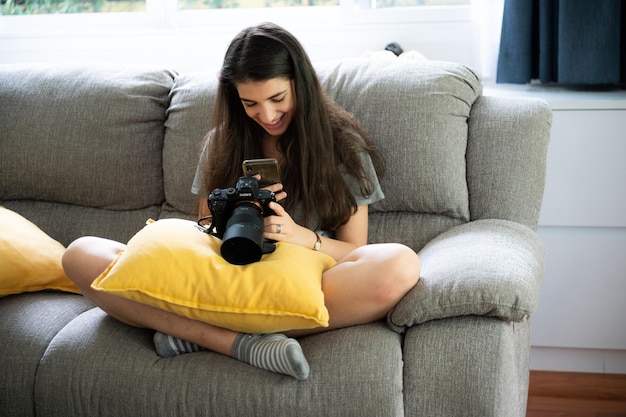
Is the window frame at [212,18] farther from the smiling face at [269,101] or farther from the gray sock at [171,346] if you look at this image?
the gray sock at [171,346]

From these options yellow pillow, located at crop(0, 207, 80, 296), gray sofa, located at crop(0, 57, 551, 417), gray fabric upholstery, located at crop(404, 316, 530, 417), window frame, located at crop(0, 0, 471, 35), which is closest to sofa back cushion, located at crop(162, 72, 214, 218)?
gray sofa, located at crop(0, 57, 551, 417)

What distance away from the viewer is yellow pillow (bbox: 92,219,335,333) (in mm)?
1651

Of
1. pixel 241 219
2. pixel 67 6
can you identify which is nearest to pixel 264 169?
pixel 241 219

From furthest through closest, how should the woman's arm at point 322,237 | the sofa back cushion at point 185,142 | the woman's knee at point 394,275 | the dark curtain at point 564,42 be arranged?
the dark curtain at point 564,42 < the sofa back cushion at point 185,142 < the woman's arm at point 322,237 < the woman's knee at point 394,275

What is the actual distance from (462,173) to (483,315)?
1.78 ft

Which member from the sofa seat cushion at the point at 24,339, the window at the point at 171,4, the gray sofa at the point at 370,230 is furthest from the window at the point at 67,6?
the sofa seat cushion at the point at 24,339

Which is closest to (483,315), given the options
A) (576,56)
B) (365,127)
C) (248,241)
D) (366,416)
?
(366,416)

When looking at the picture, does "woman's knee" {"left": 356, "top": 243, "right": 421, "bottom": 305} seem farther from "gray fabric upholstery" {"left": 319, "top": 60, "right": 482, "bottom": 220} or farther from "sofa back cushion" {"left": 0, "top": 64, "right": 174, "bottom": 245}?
"sofa back cushion" {"left": 0, "top": 64, "right": 174, "bottom": 245}

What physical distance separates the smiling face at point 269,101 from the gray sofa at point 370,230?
0.29 metres

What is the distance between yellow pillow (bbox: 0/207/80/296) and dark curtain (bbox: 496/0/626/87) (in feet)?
4.60

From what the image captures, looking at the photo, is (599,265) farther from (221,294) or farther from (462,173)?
(221,294)

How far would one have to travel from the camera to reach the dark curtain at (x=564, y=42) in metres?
2.50

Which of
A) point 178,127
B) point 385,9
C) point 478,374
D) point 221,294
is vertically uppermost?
point 385,9

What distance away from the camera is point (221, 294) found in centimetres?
167
